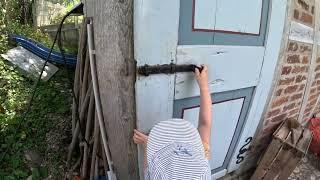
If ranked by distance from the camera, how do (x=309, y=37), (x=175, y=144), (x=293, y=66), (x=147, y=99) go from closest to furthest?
(x=175, y=144)
(x=147, y=99)
(x=293, y=66)
(x=309, y=37)

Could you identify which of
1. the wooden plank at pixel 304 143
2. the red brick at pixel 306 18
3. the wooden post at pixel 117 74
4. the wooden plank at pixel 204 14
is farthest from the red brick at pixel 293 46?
the wooden post at pixel 117 74

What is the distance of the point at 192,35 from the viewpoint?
215cm

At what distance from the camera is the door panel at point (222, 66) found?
220 cm

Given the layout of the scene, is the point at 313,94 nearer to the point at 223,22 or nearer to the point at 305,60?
the point at 305,60

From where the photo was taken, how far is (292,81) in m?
3.57

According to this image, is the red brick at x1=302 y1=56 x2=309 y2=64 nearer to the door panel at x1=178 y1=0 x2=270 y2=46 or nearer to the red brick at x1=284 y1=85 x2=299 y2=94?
the red brick at x1=284 y1=85 x2=299 y2=94

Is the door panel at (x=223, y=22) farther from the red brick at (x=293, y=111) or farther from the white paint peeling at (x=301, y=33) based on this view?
the red brick at (x=293, y=111)

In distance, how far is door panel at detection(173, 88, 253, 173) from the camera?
2409 millimetres

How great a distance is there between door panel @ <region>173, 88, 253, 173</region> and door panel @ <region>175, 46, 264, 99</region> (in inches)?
3.1

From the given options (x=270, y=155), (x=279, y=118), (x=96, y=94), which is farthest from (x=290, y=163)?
(x=96, y=94)

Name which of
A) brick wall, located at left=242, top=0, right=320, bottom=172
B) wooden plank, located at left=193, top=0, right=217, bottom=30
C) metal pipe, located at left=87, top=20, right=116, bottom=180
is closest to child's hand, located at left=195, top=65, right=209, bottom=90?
wooden plank, located at left=193, top=0, right=217, bottom=30

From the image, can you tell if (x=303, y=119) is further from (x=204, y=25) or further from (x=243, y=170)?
(x=204, y=25)

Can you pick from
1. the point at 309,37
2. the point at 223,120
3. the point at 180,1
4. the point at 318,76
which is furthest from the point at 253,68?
the point at 318,76

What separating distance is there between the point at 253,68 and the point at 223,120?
0.51 meters
